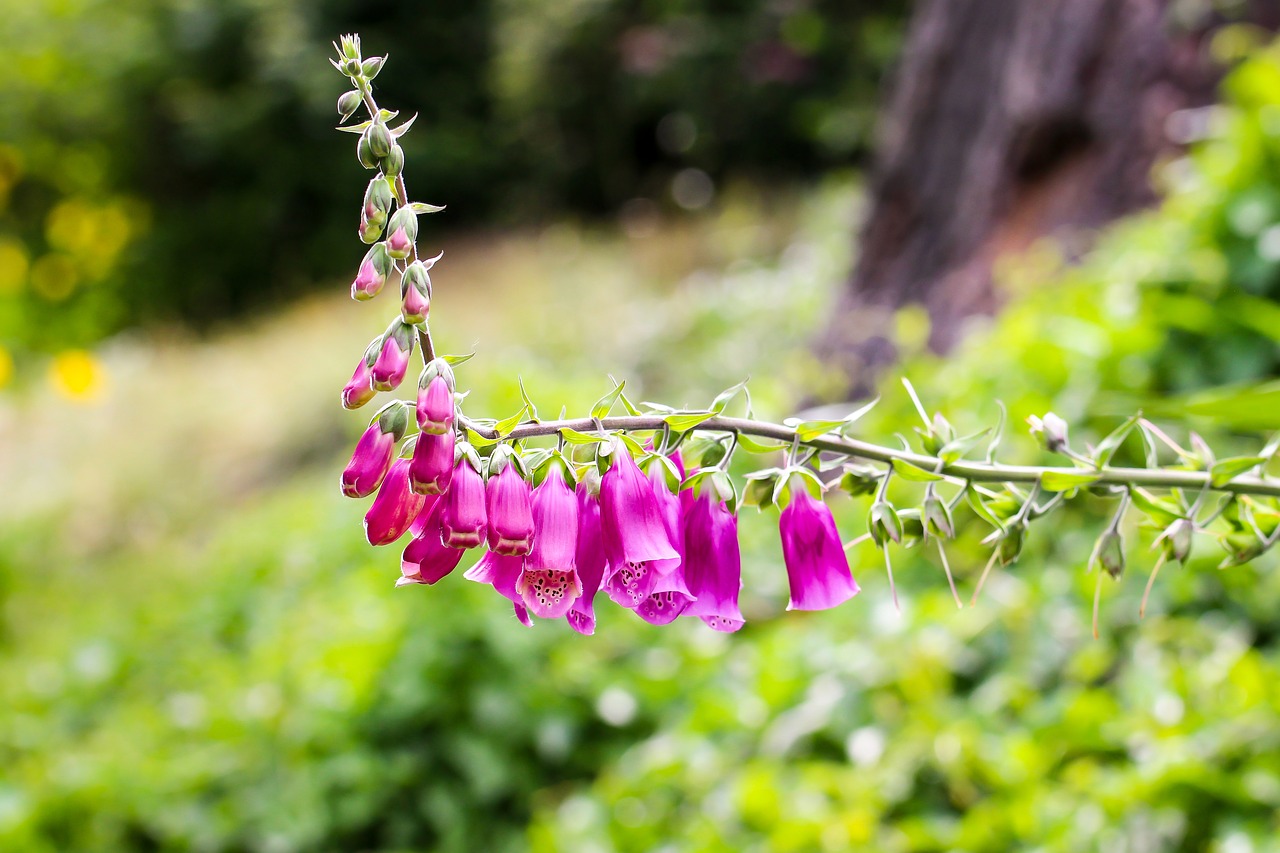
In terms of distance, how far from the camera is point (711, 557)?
2.72ft

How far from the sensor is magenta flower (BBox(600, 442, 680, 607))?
2.52 feet

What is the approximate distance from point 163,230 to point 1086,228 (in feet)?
38.3

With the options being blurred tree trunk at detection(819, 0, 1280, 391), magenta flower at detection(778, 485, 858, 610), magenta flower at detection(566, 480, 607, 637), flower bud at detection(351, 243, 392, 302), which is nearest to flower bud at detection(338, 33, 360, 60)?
flower bud at detection(351, 243, 392, 302)

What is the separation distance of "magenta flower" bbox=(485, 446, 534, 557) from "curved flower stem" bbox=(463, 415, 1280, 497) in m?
0.03

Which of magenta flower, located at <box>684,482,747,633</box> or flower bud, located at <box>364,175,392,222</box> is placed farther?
magenta flower, located at <box>684,482,747,633</box>

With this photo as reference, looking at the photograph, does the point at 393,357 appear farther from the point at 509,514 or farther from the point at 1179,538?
the point at 1179,538

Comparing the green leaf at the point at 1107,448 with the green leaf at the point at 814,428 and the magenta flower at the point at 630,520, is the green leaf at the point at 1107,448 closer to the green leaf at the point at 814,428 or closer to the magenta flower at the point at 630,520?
the green leaf at the point at 814,428

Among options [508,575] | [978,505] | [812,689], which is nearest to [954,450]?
[978,505]

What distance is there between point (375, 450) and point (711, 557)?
0.27 metres

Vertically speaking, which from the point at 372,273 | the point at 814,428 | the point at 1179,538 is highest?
the point at 372,273

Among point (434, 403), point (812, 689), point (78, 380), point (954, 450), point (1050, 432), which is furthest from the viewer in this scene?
point (78, 380)

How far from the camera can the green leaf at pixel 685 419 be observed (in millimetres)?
757

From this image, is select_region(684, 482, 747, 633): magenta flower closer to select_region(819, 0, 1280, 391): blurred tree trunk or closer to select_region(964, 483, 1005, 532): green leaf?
select_region(964, 483, 1005, 532): green leaf

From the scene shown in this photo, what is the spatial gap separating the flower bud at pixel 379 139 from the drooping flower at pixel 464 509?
21cm
